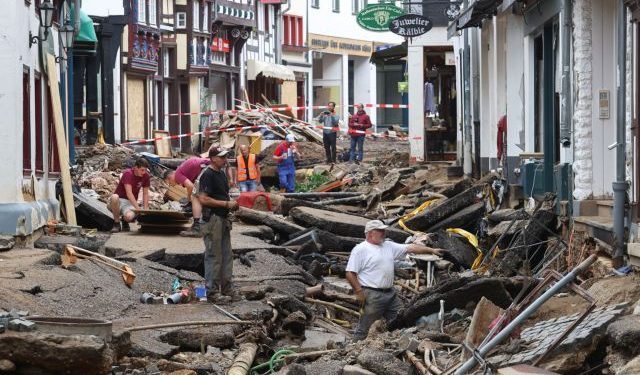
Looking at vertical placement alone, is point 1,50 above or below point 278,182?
above

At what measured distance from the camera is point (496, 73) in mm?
25031

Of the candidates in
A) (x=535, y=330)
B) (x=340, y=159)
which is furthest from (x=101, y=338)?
(x=340, y=159)

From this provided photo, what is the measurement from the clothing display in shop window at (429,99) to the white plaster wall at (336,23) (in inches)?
1317

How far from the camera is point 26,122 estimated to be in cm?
1928

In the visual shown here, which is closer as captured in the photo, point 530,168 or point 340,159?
point 530,168

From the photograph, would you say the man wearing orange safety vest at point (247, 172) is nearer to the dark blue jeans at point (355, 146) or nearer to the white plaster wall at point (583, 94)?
the dark blue jeans at point (355, 146)

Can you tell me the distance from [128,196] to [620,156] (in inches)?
410

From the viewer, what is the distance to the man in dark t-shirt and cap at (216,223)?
51.9 ft

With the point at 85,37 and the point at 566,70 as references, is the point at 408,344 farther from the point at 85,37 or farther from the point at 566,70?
the point at 85,37

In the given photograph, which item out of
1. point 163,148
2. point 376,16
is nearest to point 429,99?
point 376,16

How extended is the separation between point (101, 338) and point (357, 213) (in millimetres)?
16937

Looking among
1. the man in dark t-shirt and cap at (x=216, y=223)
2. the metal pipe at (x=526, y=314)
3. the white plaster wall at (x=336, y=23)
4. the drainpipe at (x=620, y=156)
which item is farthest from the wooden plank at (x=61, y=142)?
the white plaster wall at (x=336, y=23)

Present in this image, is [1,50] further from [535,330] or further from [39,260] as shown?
[535,330]

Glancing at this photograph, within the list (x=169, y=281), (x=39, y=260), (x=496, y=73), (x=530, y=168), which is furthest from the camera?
(x=496, y=73)
